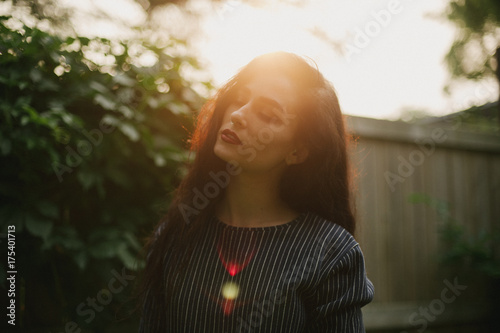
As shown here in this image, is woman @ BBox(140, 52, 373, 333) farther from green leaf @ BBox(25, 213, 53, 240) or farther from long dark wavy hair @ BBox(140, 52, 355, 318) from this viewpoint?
green leaf @ BBox(25, 213, 53, 240)

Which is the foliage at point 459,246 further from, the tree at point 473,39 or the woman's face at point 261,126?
the tree at point 473,39

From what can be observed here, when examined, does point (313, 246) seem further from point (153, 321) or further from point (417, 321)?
point (417, 321)

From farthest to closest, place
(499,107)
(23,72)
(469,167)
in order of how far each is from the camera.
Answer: (469,167) < (499,107) < (23,72)

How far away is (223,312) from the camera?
3.91 ft

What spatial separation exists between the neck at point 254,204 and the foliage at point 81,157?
62 centimetres

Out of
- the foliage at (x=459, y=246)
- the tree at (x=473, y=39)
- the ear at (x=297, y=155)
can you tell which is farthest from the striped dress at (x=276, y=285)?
the tree at (x=473, y=39)

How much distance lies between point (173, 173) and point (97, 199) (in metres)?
0.37

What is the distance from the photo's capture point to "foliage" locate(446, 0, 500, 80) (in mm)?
5691

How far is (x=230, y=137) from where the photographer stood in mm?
1262

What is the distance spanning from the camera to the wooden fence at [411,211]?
307 cm

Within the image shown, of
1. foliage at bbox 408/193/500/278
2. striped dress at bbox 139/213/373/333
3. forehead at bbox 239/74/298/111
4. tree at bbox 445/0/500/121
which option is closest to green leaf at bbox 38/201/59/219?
striped dress at bbox 139/213/373/333

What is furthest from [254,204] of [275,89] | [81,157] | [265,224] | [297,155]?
[81,157]

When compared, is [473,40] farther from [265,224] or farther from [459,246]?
[265,224]

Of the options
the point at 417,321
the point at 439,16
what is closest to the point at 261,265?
the point at 417,321
